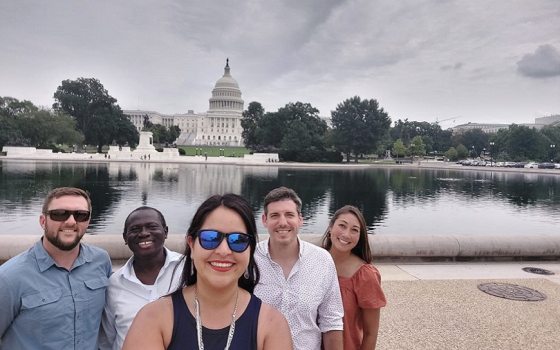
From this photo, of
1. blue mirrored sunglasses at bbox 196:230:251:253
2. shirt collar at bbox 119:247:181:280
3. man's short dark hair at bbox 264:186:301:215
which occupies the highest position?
man's short dark hair at bbox 264:186:301:215

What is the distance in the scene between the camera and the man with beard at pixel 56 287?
102 inches

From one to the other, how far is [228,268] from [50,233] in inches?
58.0

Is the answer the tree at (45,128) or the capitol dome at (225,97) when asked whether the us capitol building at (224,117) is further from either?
the tree at (45,128)

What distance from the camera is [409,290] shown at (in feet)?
22.6

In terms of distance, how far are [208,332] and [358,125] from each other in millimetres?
79796

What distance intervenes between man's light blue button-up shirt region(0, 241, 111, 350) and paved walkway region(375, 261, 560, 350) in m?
3.41

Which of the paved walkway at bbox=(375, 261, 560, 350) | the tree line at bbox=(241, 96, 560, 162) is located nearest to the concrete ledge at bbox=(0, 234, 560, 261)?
the paved walkway at bbox=(375, 261, 560, 350)

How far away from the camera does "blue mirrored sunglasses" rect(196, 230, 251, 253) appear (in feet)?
6.51

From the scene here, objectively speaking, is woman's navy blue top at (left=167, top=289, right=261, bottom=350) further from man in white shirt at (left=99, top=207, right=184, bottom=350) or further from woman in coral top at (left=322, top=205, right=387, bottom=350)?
woman in coral top at (left=322, top=205, right=387, bottom=350)

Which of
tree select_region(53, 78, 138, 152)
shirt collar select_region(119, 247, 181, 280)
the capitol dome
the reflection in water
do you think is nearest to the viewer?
shirt collar select_region(119, 247, 181, 280)

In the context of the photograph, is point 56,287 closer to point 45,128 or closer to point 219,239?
point 219,239

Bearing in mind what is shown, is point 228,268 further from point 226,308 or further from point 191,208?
point 191,208

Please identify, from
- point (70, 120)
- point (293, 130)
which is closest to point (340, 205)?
point (293, 130)

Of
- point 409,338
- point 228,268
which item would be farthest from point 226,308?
point 409,338
